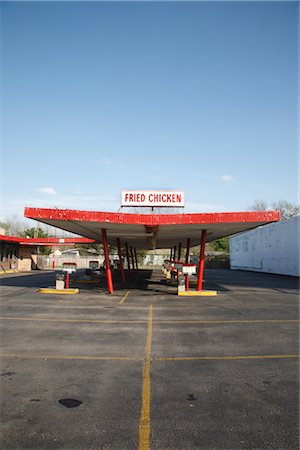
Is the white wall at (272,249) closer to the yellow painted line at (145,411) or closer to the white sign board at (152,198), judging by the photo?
the white sign board at (152,198)

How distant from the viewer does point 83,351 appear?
8.67 meters

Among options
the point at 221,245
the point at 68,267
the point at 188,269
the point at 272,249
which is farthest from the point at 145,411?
the point at 221,245

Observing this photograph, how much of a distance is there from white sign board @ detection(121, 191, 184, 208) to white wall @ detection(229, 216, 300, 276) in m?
21.1

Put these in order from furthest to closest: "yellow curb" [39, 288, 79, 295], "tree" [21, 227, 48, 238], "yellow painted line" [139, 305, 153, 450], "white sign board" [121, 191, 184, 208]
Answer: "tree" [21, 227, 48, 238] < "white sign board" [121, 191, 184, 208] < "yellow curb" [39, 288, 79, 295] < "yellow painted line" [139, 305, 153, 450]

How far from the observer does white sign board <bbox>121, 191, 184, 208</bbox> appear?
20516mm

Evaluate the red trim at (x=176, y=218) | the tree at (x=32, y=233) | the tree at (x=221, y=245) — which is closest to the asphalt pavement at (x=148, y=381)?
the red trim at (x=176, y=218)

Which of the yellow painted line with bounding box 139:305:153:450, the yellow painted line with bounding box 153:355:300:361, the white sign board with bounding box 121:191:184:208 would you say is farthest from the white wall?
the yellow painted line with bounding box 139:305:153:450

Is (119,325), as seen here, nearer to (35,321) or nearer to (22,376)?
(35,321)

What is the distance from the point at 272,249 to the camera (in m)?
44.2

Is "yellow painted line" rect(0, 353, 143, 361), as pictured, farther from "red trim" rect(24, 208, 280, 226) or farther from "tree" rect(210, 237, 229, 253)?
"tree" rect(210, 237, 229, 253)

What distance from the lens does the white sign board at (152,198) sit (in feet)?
67.3

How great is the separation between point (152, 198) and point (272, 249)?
93.8 ft

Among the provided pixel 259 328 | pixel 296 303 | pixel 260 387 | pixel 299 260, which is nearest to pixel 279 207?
pixel 299 260

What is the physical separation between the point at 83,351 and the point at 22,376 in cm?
200
